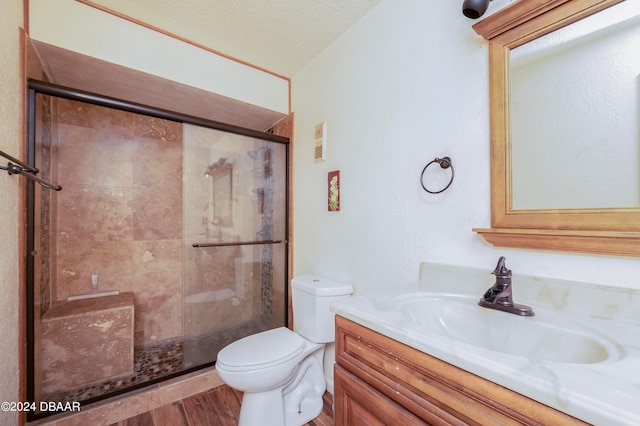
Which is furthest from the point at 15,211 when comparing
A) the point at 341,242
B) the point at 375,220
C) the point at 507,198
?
the point at 507,198

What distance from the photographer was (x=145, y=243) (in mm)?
2344

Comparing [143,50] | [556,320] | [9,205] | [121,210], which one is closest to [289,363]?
[556,320]

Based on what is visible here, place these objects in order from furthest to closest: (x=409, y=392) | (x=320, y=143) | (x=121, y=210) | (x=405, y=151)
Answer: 1. (x=121, y=210)
2. (x=320, y=143)
3. (x=405, y=151)
4. (x=409, y=392)

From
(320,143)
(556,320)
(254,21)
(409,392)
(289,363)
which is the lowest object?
(289,363)

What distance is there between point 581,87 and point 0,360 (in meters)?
2.40

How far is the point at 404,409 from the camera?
26.3 inches

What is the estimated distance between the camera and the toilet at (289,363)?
133cm

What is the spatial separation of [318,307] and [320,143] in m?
1.10

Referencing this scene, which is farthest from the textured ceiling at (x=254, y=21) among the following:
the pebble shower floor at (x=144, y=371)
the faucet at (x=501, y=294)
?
the pebble shower floor at (x=144, y=371)

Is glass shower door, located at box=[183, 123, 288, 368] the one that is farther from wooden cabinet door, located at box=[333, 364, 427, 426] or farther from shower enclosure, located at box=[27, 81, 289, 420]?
wooden cabinet door, located at box=[333, 364, 427, 426]

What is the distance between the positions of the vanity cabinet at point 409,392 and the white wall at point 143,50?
6.23ft

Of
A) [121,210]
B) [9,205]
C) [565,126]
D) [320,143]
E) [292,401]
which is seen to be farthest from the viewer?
[121,210]

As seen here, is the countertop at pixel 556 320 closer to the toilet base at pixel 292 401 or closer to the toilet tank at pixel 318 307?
the toilet tank at pixel 318 307

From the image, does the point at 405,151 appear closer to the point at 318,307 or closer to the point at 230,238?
the point at 318,307
